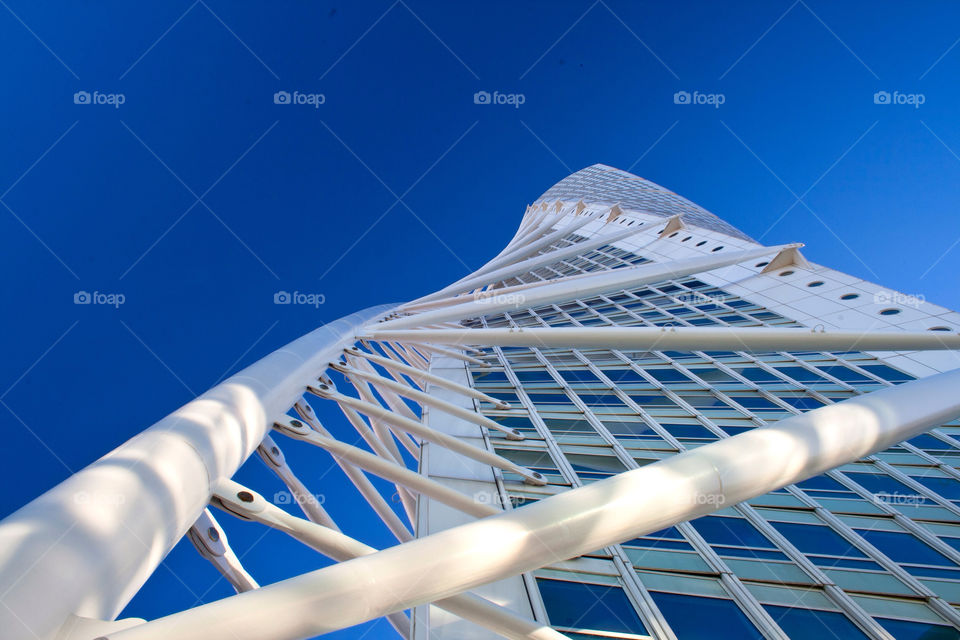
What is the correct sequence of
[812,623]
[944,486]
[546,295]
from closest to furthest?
1. [812,623]
2. [944,486]
3. [546,295]

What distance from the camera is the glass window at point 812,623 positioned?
591 cm

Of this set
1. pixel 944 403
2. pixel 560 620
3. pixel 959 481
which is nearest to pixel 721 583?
pixel 560 620

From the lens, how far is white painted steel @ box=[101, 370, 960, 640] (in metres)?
2.70

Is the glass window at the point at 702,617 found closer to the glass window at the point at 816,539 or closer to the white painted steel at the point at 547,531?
the glass window at the point at 816,539

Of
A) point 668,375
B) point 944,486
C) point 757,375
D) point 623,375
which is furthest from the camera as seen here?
point 623,375

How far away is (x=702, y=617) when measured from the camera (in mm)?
6242

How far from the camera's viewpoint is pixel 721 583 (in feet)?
22.3

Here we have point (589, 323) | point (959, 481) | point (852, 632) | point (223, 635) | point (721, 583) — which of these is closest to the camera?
point (223, 635)

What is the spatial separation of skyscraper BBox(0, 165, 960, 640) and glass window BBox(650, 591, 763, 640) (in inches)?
1.1

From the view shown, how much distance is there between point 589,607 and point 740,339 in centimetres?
390

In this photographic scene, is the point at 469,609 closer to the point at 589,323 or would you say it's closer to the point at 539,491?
the point at 539,491

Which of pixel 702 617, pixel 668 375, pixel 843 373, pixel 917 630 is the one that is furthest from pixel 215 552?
pixel 843 373

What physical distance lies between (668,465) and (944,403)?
8.47ft

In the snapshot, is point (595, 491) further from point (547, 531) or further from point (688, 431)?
point (688, 431)
